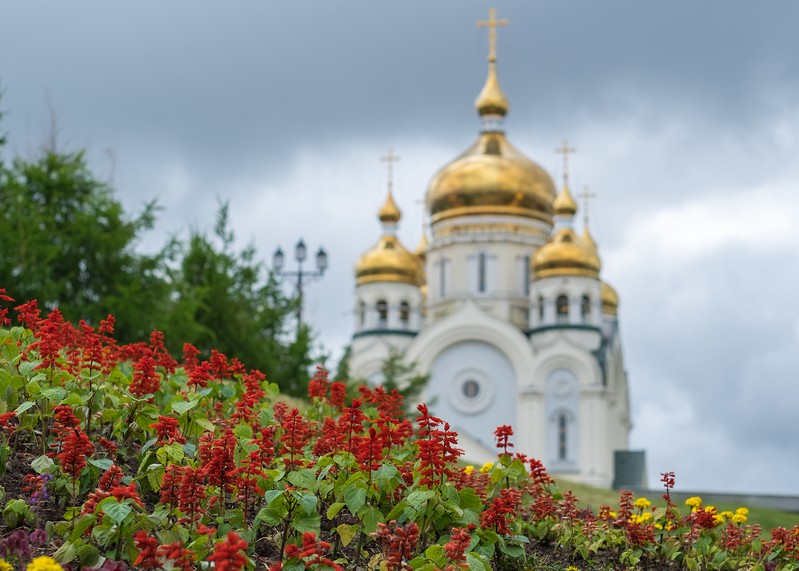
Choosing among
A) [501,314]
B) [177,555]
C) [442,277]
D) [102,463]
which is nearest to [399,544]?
[177,555]

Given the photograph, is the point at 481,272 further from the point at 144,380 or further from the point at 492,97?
the point at 144,380

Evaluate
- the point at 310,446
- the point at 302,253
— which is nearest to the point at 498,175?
the point at 302,253

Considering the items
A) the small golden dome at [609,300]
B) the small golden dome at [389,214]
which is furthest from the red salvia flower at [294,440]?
the small golden dome at [609,300]

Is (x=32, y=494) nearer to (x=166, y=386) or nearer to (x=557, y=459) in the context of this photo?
(x=166, y=386)

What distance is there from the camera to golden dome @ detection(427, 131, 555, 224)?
144ft

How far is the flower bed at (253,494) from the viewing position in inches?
183

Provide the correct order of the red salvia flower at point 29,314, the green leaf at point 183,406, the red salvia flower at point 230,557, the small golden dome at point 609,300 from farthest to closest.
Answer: the small golden dome at point 609,300
the red salvia flower at point 29,314
the green leaf at point 183,406
the red salvia flower at point 230,557

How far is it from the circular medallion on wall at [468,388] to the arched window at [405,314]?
3.87m

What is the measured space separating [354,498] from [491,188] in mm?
39307

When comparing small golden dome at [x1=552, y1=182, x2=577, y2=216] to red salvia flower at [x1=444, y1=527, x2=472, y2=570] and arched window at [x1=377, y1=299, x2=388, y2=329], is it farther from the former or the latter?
red salvia flower at [x1=444, y1=527, x2=472, y2=570]

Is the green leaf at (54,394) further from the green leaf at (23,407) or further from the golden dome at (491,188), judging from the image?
the golden dome at (491,188)

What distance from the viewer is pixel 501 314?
43875mm

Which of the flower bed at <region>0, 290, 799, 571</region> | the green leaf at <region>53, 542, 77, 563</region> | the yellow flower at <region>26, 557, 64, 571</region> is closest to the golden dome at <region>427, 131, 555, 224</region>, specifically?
the flower bed at <region>0, 290, 799, 571</region>

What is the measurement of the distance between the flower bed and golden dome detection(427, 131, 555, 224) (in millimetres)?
37730
